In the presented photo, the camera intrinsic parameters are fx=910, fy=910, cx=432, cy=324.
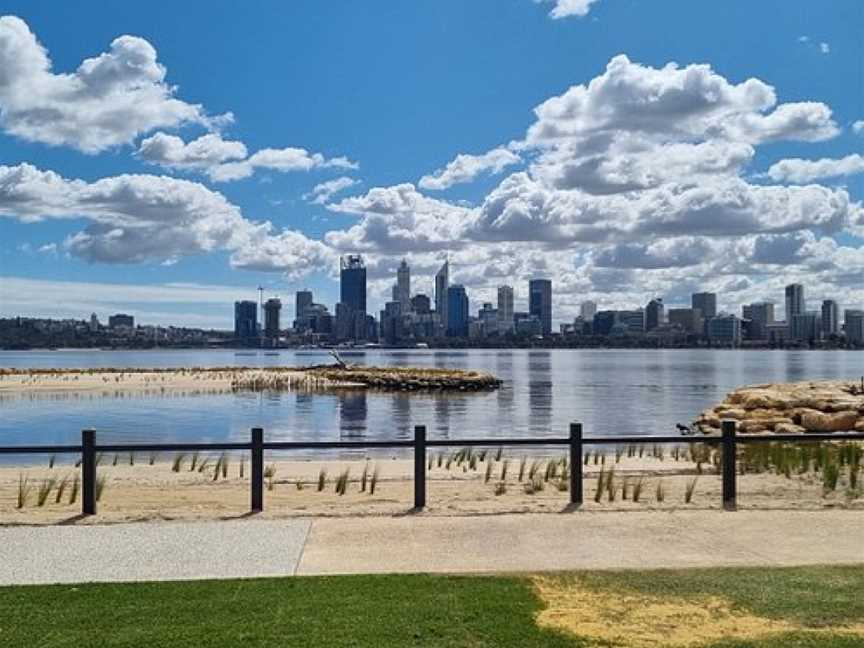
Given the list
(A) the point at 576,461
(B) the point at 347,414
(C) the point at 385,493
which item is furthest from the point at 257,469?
(B) the point at 347,414

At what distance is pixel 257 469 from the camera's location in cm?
1214

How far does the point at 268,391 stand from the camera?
69250mm

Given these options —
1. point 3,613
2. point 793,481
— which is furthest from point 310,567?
point 793,481

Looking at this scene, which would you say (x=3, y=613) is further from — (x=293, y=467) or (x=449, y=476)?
(x=293, y=467)

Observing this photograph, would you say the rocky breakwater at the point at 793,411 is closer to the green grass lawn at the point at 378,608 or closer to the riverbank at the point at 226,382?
the green grass lawn at the point at 378,608

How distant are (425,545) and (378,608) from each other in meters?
2.77

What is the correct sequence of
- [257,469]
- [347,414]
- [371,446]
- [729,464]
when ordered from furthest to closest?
[347,414]
[729,464]
[257,469]
[371,446]

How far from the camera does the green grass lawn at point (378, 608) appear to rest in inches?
245

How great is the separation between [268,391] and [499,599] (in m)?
63.5

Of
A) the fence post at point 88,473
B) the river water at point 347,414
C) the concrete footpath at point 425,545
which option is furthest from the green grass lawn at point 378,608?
the river water at point 347,414

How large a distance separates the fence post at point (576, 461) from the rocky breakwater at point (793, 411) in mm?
12059

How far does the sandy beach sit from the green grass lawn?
13.5 ft

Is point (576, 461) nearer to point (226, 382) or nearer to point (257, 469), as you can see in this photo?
point (257, 469)

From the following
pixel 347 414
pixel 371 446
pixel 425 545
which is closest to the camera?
pixel 425 545
